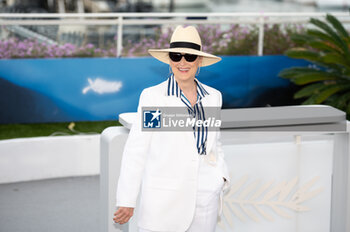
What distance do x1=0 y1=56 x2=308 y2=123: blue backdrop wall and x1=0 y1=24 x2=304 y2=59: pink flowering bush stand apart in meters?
0.14

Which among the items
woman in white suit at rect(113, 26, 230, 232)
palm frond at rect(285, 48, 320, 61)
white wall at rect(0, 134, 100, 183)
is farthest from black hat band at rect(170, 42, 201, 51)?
palm frond at rect(285, 48, 320, 61)

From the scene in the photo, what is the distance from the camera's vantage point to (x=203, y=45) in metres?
8.91

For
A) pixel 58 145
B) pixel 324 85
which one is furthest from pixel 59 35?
pixel 324 85

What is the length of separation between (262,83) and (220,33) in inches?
45.7

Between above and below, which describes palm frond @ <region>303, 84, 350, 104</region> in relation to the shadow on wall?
above

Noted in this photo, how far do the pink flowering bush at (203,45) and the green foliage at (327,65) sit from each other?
63 cm

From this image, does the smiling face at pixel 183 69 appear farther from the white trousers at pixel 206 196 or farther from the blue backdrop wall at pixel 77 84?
the blue backdrop wall at pixel 77 84

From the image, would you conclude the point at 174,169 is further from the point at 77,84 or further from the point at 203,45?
the point at 203,45

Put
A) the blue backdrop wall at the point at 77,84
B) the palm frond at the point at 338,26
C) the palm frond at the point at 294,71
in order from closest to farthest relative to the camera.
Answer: the blue backdrop wall at the point at 77,84 < the palm frond at the point at 338,26 < the palm frond at the point at 294,71

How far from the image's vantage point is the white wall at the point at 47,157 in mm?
6562

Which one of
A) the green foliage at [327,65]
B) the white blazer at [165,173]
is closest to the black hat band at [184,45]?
the white blazer at [165,173]

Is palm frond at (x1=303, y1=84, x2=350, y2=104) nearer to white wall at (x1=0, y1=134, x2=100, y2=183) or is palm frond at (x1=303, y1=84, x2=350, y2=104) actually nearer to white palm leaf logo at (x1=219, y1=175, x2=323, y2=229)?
white wall at (x1=0, y1=134, x2=100, y2=183)

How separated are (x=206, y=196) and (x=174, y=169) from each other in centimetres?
21

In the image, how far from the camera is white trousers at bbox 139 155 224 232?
2.65m
